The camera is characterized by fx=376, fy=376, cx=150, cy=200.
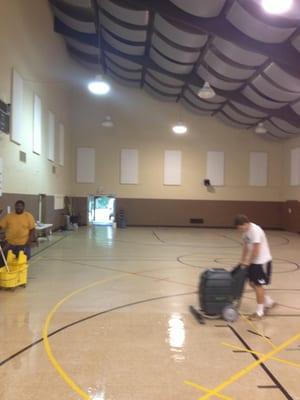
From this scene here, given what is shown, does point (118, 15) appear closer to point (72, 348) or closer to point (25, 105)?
point (25, 105)

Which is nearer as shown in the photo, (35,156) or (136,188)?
(35,156)

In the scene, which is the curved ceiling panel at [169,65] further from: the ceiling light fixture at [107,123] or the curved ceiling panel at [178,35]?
the ceiling light fixture at [107,123]

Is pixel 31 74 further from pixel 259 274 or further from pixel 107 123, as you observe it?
pixel 259 274

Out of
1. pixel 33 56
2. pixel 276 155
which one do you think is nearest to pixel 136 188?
pixel 276 155

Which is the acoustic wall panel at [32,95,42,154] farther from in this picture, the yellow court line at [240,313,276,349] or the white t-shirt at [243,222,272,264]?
the yellow court line at [240,313,276,349]

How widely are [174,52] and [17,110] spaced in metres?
5.60

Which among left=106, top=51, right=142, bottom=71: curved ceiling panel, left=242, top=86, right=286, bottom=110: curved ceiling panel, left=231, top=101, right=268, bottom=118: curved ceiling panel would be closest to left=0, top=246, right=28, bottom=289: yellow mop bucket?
left=242, top=86, right=286, bottom=110: curved ceiling panel

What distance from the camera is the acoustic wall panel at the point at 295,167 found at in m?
18.3

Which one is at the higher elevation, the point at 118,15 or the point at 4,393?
the point at 118,15

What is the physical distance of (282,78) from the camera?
37.5ft

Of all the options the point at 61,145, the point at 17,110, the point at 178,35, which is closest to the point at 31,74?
the point at 17,110

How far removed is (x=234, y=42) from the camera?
964 centimetres

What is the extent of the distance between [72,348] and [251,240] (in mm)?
2582

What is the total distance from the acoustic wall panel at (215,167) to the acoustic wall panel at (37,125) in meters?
10.1
